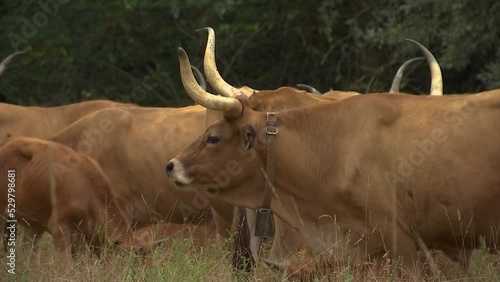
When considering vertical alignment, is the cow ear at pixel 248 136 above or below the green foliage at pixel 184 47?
above

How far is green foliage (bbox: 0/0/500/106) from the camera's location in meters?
18.0

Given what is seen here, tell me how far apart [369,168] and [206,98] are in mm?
1061

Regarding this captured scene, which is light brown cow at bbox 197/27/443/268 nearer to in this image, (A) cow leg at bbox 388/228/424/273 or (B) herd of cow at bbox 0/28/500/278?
(B) herd of cow at bbox 0/28/500/278

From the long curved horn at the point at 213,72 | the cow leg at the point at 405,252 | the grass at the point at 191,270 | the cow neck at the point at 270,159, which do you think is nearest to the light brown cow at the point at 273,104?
the long curved horn at the point at 213,72

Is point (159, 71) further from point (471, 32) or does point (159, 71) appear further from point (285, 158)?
point (285, 158)

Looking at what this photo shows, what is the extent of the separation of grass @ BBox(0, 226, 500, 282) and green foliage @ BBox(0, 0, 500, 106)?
31.2 ft

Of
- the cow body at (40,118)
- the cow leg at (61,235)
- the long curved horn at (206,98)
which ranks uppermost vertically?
the long curved horn at (206,98)

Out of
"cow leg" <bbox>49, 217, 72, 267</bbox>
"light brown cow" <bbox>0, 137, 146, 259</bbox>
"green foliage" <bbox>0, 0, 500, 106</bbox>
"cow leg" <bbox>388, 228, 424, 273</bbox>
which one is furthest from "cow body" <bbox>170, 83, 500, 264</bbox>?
"green foliage" <bbox>0, 0, 500, 106</bbox>

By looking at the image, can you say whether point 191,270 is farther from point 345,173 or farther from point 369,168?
point 369,168

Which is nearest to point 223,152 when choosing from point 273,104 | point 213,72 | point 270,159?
point 270,159

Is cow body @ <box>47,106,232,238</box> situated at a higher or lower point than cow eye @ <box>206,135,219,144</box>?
lower

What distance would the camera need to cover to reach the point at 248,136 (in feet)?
23.3

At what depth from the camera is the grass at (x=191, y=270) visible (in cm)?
670

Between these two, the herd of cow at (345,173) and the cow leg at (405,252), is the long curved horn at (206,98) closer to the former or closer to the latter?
the herd of cow at (345,173)
